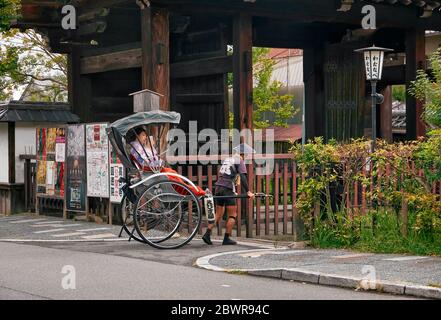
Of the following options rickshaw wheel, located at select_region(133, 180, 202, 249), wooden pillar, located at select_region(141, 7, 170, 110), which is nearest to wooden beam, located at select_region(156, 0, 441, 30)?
wooden pillar, located at select_region(141, 7, 170, 110)

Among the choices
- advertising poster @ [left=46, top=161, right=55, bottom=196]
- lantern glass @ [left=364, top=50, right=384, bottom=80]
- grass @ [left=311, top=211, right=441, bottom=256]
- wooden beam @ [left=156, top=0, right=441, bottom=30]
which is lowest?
grass @ [left=311, top=211, right=441, bottom=256]

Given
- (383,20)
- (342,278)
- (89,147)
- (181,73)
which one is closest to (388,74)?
(383,20)

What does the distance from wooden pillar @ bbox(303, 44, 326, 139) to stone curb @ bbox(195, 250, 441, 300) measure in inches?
455

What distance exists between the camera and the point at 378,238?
13.3m

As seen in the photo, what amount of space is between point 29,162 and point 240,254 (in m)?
9.24

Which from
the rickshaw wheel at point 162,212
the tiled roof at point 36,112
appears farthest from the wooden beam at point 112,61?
the rickshaw wheel at point 162,212

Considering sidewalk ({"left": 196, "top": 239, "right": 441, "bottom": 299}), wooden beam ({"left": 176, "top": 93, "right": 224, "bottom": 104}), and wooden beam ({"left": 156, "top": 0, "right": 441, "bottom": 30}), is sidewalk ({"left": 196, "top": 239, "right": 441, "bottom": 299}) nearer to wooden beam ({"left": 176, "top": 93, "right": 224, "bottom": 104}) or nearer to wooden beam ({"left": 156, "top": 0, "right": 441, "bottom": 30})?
wooden beam ({"left": 156, "top": 0, "right": 441, "bottom": 30})

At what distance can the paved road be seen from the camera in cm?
933

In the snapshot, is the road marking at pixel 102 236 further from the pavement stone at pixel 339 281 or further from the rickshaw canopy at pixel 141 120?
the pavement stone at pixel 339 281

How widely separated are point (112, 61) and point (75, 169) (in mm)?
2666

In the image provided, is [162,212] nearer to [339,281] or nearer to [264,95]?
[339,281]

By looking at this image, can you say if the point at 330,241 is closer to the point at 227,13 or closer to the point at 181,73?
the point at 227,13
